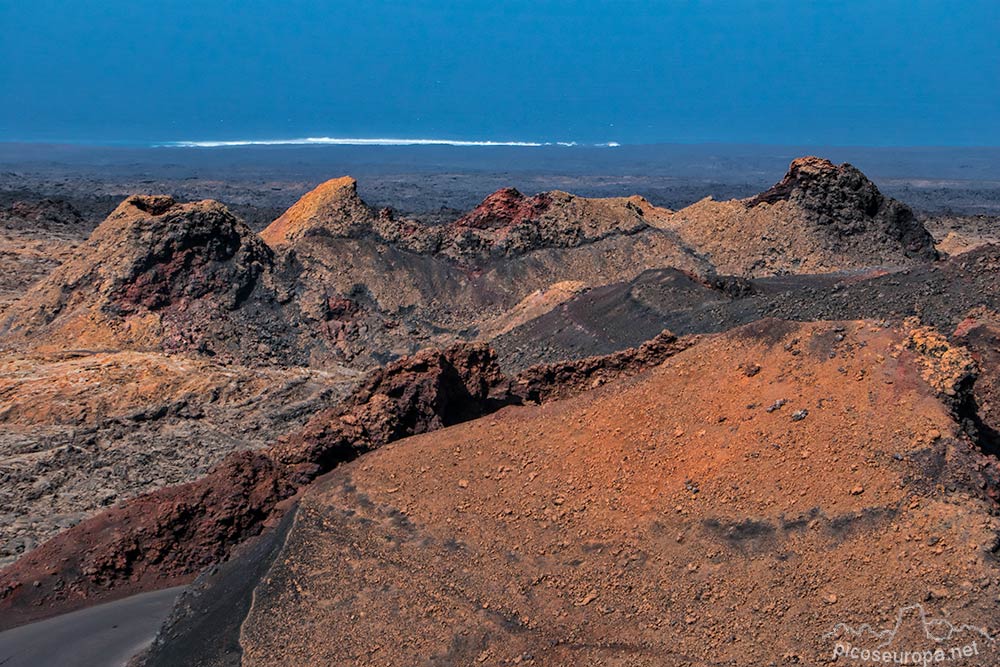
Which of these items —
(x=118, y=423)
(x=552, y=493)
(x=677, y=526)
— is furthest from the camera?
(x=118, y=423)

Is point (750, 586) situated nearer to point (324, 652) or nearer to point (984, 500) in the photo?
point (984, 500)

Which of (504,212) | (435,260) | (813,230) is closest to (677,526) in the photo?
(435,260)

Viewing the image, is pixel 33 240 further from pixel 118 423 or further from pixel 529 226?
pixel 118 423

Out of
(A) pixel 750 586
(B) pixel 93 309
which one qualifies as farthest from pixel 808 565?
(B) pixel 93 309

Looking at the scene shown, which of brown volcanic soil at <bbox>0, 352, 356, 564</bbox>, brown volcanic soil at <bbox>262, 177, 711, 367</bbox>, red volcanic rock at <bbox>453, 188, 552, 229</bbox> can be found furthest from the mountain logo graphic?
red volcanic rock at <bbox>453, 188, 552, 229</bbox>

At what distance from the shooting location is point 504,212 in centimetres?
2764

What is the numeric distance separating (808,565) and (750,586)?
1.46 ft

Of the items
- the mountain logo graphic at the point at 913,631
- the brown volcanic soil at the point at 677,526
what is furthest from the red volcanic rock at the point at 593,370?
the mountain logo graphic at the point at 913,631

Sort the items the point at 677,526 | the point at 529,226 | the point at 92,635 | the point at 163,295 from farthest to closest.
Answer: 1. the point at 529,226
2. the point at 163,295
3. the point at 92,635
4. the point at 677,526

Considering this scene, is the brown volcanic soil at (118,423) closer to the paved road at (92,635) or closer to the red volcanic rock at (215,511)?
the red volcanic rock at (215,511)

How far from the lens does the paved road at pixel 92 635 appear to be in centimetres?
936

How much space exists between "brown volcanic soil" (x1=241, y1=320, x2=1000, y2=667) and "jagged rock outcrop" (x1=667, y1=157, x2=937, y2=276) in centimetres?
1766

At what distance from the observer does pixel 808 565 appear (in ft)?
24.4

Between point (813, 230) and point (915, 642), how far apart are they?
21389mm
